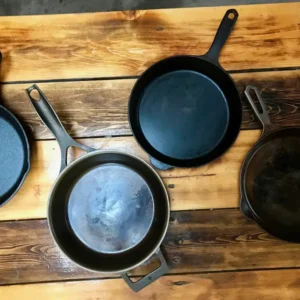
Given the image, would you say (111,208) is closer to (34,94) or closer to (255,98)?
(34,94)

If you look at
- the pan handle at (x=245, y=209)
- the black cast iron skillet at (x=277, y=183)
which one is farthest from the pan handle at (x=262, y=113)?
the pan handle at (x=245, y=209)

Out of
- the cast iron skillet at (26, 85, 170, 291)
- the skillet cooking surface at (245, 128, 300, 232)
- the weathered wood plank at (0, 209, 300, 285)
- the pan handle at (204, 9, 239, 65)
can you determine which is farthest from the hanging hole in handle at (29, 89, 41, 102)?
the skillet cooking surface at (245, 128, 300, 232)

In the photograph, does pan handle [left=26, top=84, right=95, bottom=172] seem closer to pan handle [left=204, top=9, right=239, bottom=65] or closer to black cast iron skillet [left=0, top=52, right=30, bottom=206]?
black cast iron skillet [left=0, top=52, right=30, bottom=206]

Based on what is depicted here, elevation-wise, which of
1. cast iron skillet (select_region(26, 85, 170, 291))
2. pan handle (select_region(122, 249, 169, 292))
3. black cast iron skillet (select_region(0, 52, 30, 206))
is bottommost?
pan handle (select_region(122, 249, 169, 292))

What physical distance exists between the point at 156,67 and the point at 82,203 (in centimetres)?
36

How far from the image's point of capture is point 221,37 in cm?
91

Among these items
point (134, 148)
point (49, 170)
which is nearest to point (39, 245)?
point (49, 170)

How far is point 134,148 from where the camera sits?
95 centimetres

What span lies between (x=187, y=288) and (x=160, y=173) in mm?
276

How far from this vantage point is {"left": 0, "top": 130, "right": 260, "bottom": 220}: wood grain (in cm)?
94

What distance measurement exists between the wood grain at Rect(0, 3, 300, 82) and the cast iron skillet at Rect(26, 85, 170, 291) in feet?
0.75

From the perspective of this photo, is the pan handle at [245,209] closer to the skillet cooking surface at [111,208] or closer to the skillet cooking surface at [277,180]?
the skillet cooking surface at [277,180]

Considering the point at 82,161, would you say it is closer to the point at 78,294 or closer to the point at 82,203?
the point at 82,203

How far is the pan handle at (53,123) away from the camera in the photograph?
0.86 metres
